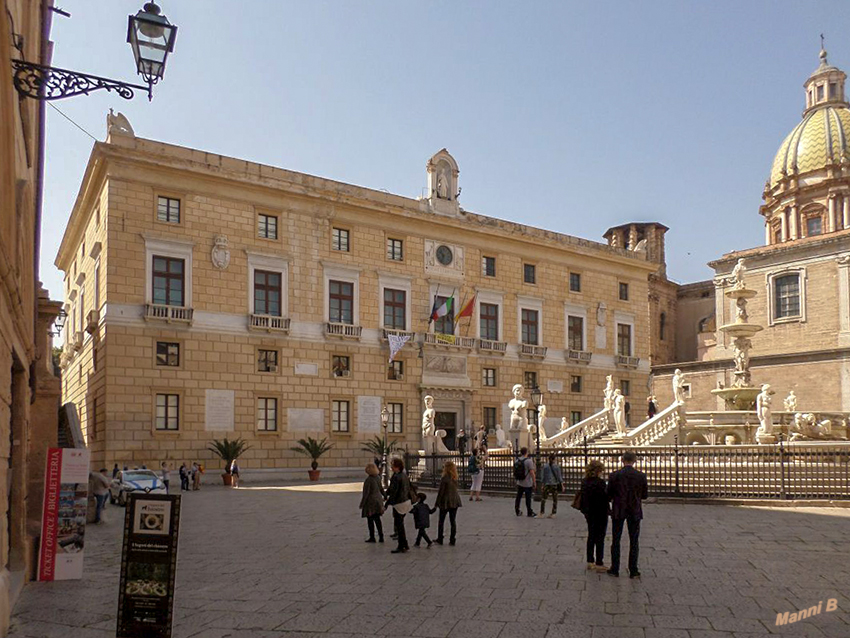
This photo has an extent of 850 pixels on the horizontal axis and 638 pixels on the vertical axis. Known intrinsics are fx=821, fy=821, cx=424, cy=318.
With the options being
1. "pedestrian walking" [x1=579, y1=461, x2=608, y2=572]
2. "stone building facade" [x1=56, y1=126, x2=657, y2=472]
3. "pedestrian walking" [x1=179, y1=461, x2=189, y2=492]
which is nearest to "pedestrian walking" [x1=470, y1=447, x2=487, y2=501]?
"pedestrian walking" [x1=179, y1=461, x2=189, y2=492]

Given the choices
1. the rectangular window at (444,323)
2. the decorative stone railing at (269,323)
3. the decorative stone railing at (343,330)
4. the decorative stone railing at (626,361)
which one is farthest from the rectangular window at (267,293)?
the decorative stone railing at (626,361)

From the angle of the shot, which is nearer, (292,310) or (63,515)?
(63,515)

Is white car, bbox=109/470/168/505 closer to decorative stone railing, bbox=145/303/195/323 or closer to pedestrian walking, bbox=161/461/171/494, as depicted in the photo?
pedestrian walking, bbox=161/461/171/494

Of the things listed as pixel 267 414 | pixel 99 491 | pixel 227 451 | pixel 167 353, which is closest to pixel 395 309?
pixel 267 414

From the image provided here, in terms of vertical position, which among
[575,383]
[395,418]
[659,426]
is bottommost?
[659,426]

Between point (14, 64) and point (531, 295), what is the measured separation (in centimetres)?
3421

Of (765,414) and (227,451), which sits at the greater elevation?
(765,414)

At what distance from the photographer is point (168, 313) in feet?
97.3

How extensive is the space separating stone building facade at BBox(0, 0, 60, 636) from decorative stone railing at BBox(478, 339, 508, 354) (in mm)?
25371

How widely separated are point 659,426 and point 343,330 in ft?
43.0

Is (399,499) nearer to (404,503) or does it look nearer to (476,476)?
(404,503)

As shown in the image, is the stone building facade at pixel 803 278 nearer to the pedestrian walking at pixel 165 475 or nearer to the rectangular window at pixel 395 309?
the rectangular window at pixel 395 309

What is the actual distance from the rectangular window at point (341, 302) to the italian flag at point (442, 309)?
12.5ft

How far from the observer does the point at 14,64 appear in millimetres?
7781
